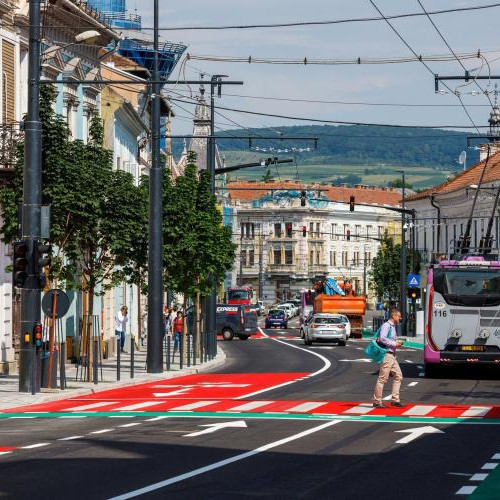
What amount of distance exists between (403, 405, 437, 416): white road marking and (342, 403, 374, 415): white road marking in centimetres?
69

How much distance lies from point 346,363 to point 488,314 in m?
11.1

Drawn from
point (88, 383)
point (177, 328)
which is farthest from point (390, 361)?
point (177, 328)

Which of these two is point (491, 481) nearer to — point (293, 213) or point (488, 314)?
point (488, 314)

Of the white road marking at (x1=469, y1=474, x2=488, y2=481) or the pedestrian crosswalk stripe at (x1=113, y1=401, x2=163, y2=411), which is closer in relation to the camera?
the white road marking at (x1=469, y1=474, x2=488, y2=481)

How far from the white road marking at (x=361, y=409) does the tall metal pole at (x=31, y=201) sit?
6648 millimetres

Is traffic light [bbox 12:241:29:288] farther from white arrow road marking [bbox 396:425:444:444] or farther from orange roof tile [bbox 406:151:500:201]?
orange roof tile [bbox 406:151:500:201]

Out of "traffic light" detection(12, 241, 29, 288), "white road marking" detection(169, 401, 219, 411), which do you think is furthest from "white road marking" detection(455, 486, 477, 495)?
"traffic light" detection(12, 241, 29, 288)

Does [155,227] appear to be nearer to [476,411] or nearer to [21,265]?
[21,265]

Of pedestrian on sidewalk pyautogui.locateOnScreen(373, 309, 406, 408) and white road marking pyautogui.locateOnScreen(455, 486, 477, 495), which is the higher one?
pedestrian on sidewalk pyautogui.locateOnScreen(373, 309, 406, 408)

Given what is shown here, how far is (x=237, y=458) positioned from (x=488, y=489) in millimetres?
3599

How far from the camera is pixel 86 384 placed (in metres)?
35.2

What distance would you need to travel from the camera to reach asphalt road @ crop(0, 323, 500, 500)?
15125 millimetres

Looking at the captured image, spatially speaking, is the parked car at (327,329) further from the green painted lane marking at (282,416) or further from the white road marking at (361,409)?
the green painted lane marking at (282,416)

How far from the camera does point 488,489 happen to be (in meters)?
15.5
